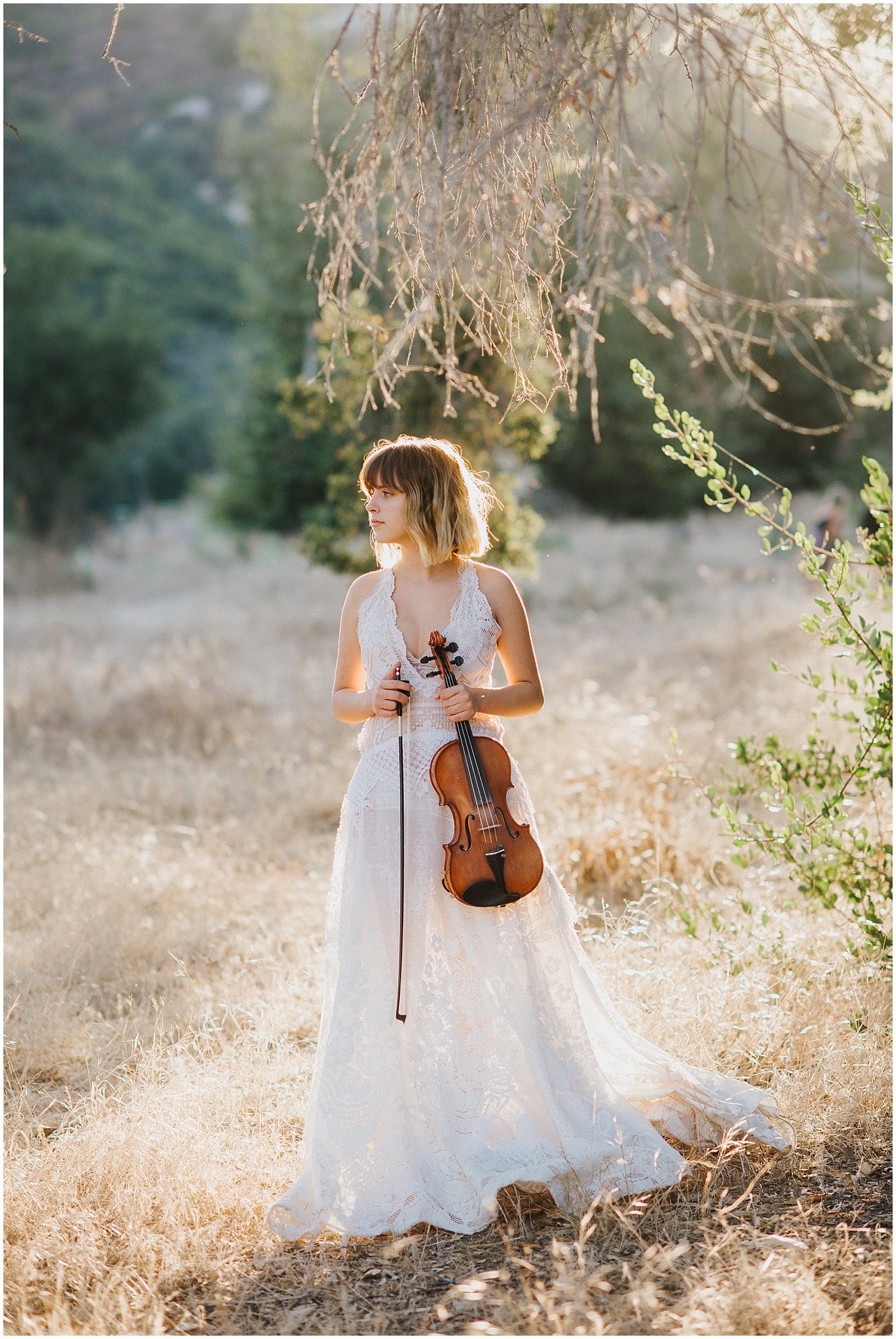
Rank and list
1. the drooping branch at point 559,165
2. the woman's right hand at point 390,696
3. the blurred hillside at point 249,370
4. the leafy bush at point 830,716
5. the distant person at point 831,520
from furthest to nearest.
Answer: the blurred hillside at point 249,370 < the distant person at point 831,520 < the leafy bush at point 830,716 < the woman's right hand at point 390,696 < the drooping branch at point 559,165

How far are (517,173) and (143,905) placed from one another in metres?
4.15

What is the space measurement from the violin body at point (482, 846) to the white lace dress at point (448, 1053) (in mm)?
128

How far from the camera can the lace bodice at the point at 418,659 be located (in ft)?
10.2

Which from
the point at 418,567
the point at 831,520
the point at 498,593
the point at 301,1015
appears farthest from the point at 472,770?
the point at 831,520

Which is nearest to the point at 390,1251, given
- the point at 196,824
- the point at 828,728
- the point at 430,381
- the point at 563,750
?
the point at 196,824

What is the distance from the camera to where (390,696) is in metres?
3.02

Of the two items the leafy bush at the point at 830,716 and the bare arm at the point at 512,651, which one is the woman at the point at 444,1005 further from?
the leafy bush at the point at 830,716

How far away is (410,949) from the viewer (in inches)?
118

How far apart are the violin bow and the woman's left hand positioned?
14cm

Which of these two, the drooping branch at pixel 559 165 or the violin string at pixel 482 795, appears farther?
the violin string at pixel 482 795

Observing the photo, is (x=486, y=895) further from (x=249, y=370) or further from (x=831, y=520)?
(x=249, y=370)

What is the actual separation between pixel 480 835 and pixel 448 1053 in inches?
25.5

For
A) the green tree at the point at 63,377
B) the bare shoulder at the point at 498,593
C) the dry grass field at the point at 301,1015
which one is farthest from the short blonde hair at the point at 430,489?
the green tree at the point at 63,377

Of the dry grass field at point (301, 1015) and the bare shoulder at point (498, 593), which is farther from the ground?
the bare shoulder at point (498, 593)
